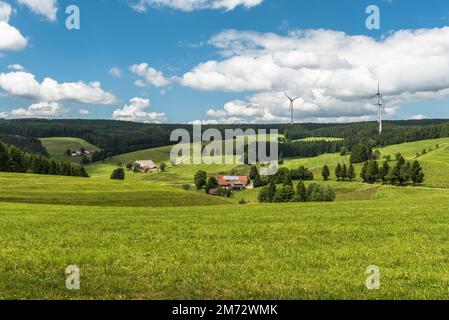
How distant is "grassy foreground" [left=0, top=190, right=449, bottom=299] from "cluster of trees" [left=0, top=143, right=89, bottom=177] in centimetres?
11767

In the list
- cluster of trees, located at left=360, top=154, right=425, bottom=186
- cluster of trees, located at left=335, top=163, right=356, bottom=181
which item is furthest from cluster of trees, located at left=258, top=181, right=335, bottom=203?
cluster of trees, located at left=335, top=163, right=356, bottom=181

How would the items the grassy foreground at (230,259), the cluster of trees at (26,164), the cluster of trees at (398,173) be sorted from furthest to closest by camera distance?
1. the cluster of trees at (398,173)
2. the cluster of trees at (26,164)
3. the grassy foreground at (230,259)

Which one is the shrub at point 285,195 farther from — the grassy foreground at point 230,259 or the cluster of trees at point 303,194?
the grassy foreground at point 230,259

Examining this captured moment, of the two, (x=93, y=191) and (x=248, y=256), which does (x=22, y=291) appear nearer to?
(x=248, y=256)

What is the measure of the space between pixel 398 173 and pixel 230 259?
Answer: 5575 inches

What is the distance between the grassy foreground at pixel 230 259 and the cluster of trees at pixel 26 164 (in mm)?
117667

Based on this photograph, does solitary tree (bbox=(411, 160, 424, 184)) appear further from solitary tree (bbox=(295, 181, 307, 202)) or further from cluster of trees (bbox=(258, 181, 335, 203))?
solitary tree (bbox=(295, 181, 307, 202))

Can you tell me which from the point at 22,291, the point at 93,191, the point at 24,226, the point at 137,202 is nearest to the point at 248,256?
the point at 22,291

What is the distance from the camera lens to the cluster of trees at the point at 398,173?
14525 cm

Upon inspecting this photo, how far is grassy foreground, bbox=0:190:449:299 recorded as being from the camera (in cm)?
1372

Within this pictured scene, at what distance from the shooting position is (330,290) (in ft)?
44.9

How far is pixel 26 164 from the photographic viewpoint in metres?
144

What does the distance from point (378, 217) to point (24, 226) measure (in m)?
26.3

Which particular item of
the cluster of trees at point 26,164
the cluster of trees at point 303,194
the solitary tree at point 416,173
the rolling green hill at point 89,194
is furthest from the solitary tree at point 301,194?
the cluster of trees at point 26,164
